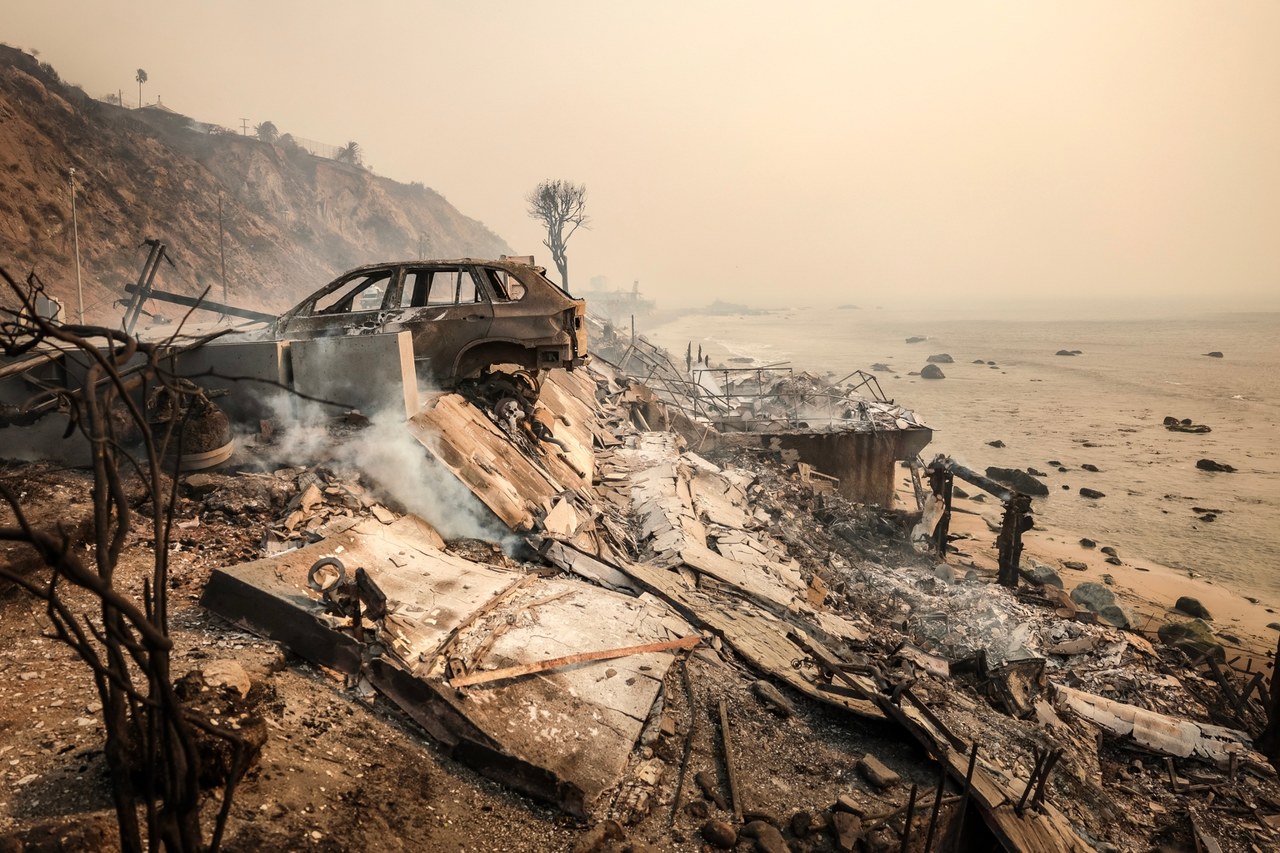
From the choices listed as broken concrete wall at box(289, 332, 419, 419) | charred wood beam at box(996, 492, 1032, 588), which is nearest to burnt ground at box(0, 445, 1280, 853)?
broken concrete wall at box(289, 332, 419, 419)

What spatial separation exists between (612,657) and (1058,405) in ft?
99.5

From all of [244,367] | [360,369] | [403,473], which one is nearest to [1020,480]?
[403,473]

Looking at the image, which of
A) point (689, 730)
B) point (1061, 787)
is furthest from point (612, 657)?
point (1061, 787)

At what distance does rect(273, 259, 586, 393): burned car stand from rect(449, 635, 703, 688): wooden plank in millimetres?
3896

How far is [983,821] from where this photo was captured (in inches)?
157

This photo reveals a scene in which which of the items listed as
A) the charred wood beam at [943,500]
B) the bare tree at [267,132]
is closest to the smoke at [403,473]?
the charred wood beam at [943,500]

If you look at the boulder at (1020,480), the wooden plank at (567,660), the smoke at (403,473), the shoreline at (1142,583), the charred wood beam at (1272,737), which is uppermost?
the smoke at (403,473)

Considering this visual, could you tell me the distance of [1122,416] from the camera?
89.4 ft

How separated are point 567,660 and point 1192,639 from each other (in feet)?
31.2

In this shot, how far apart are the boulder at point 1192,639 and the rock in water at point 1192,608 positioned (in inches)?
41.9

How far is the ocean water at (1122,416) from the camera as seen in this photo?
15.2m

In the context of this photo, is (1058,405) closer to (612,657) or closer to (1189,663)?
(1189,663)

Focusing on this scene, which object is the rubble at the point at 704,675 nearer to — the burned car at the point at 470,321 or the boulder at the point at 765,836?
the boulder at the point at 765,836

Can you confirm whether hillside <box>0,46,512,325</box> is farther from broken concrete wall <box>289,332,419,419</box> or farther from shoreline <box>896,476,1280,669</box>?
shoreline <box>896,476,1280,669</box>
